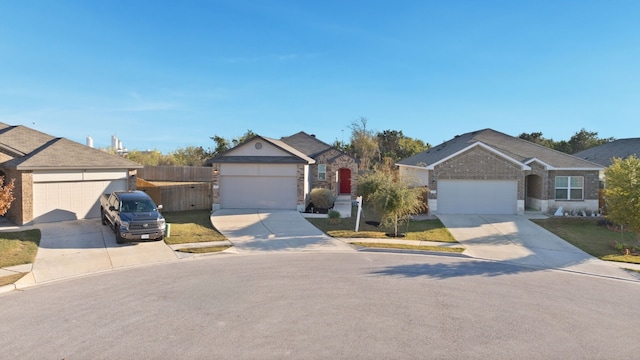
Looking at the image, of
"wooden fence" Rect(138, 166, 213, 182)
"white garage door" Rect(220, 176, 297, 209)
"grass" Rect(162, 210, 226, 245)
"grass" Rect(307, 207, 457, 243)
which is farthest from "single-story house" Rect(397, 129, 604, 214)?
"wooden fence" Rect(138, 166, 213, 182)

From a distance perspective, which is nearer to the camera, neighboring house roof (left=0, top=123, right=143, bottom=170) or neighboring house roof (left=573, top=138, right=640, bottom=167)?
neighboring house roof (left=0, top=123, right=143, bottom=170)

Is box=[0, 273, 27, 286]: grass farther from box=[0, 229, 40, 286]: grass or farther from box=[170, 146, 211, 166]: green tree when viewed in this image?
box=[170, 146, 211, 166]: green tree

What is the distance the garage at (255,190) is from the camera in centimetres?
2342

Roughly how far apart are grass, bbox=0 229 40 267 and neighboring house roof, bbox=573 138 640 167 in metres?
32.9

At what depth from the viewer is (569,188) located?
24.0m

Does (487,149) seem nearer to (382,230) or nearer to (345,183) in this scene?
(382,230)

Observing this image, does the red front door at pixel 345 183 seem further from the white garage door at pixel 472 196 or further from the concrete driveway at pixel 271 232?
the concrete driveway at pixel 271 232

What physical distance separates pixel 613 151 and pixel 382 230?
23.0m

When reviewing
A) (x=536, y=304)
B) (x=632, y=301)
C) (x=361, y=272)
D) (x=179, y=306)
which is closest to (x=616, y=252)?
(x=632, y=301)

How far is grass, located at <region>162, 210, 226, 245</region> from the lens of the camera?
1603 centimetres

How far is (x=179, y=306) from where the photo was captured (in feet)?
28.4

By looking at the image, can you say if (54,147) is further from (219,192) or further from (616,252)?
(616,252)

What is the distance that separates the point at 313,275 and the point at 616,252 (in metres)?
12.6

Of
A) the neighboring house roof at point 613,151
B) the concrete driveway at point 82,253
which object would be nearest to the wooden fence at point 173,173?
the concrete driveway at point 82,253
